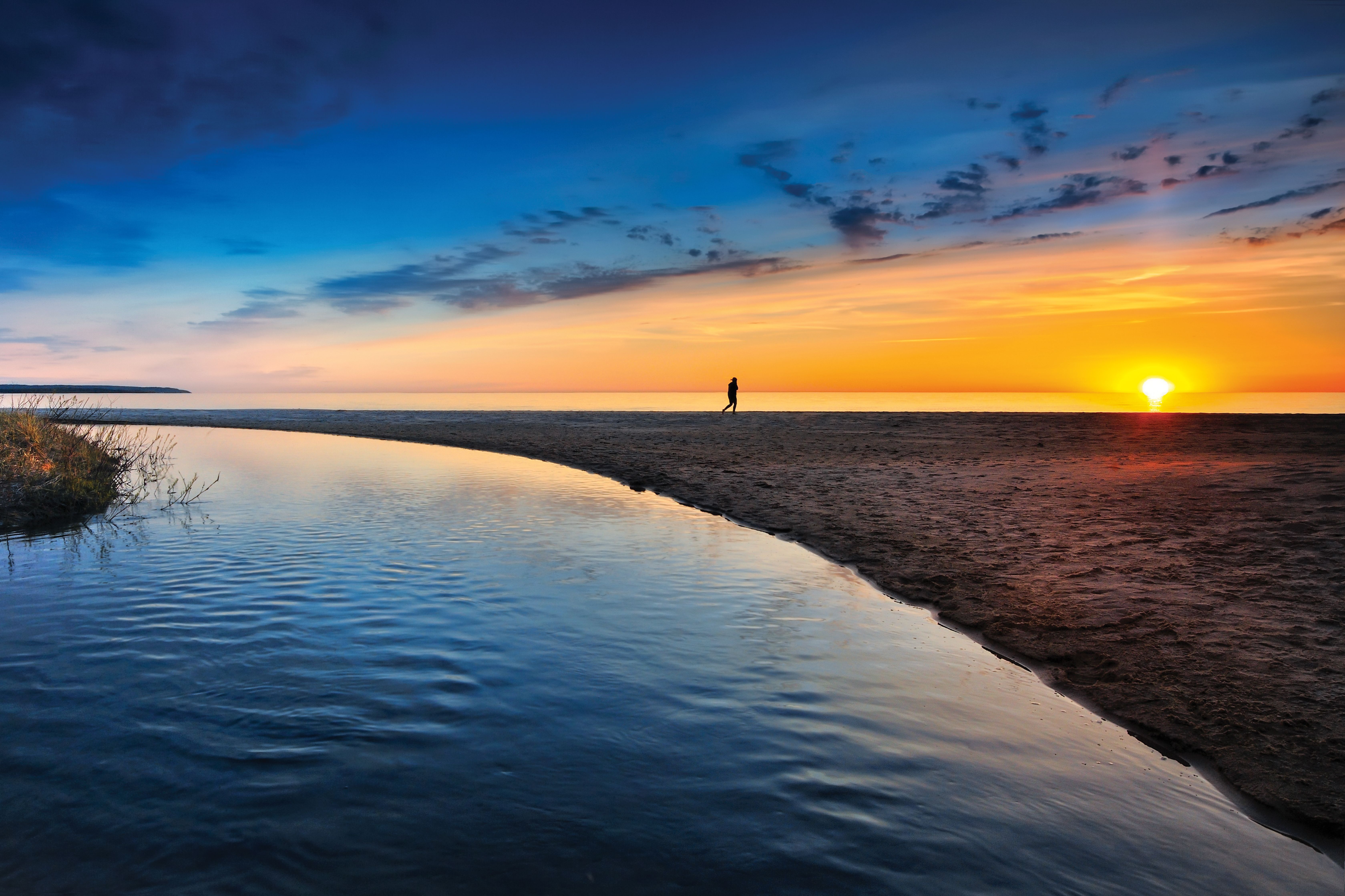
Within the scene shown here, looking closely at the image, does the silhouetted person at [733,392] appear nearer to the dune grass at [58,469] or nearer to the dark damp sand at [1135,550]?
the dark damp sand at [1135,550]

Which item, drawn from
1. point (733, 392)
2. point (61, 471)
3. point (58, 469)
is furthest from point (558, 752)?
point (733, 392)

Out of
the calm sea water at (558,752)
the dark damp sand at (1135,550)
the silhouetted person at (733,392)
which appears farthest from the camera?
the silhouetted person at (733,392)

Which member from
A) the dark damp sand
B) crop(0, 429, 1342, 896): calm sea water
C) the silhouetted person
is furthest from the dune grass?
the silhouetted person

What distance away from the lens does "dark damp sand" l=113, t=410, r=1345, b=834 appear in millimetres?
7453

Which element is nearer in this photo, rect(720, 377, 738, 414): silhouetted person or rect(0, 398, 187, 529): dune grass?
rect(0, 398, 187, 529): dune grass

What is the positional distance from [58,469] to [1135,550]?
87.5ft

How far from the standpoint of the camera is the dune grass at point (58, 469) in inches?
752

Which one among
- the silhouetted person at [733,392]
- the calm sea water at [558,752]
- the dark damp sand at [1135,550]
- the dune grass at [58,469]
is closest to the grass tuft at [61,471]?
the dune grass at [58,469]

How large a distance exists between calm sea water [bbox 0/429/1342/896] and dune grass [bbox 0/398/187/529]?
27.1 feet

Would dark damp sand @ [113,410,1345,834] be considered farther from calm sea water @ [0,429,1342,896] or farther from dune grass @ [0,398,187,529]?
dune grass @ [0,398,187,529]

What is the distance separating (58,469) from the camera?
802 inches

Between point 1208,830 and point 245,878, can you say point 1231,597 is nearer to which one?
point 1208,830

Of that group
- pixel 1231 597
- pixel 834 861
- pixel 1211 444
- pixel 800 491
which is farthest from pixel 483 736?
pixel 1211 444

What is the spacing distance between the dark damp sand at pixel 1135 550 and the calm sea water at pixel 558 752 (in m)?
0.88
